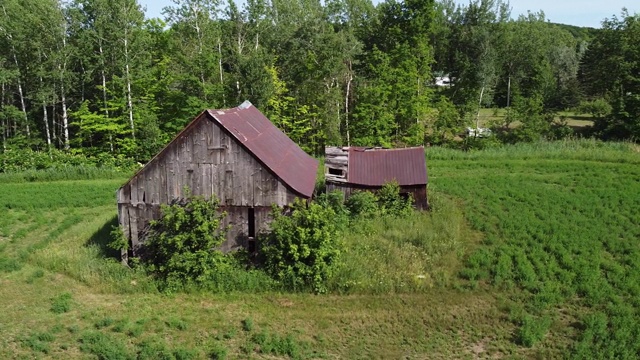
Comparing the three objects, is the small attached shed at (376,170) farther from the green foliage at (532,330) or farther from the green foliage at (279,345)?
the green foliage at (279,345)

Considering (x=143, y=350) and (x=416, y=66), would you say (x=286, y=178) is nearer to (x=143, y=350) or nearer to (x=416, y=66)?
(x=143, y=350)

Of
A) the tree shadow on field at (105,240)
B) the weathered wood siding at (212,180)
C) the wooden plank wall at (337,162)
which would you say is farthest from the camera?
the wooden plank wall at (337,162)

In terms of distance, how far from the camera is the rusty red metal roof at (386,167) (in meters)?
22.1

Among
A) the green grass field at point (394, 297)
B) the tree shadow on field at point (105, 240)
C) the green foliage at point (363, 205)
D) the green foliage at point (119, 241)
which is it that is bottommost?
the green grass field at point (394, 297)

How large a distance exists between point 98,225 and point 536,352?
704 inches

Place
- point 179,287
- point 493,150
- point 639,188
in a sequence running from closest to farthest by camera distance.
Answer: point 179,287, point 639,188, point 493,150

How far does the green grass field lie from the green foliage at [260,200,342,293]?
1.75 ft

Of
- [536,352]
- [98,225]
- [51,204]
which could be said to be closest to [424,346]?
[536,352]

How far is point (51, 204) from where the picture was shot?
2562 centimetres

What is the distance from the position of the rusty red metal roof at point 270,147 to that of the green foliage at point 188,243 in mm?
2396

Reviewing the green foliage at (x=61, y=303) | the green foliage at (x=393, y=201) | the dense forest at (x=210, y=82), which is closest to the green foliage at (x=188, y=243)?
the green foliage at (x=61, y=303)

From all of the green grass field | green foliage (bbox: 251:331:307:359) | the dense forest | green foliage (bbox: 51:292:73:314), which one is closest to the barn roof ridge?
the green grass field

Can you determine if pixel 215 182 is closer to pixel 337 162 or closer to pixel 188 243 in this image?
pixel 188 243

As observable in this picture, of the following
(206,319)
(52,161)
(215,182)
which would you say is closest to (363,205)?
(215,182)
